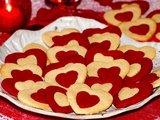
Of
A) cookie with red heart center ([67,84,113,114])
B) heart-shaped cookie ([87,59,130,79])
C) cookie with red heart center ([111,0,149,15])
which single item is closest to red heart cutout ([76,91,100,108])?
cookie with red heart center ([67,84,113,114])

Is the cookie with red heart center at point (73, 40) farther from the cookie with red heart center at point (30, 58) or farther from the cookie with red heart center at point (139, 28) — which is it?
the cookie with red heart center at point (139, 28)

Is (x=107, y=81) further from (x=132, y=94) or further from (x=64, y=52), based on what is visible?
(x=64, y=52)

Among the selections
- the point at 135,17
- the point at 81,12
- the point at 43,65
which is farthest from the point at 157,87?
the point at 81,12

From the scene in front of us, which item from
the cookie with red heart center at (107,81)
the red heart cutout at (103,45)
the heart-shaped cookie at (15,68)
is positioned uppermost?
the red heart cutout at (103,45)

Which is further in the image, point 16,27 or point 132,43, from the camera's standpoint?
point 16,27

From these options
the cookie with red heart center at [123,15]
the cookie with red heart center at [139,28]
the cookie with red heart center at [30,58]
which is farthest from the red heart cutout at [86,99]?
the cookie with red heart center at [123,15]

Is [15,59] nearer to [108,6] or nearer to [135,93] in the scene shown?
[135,93]
